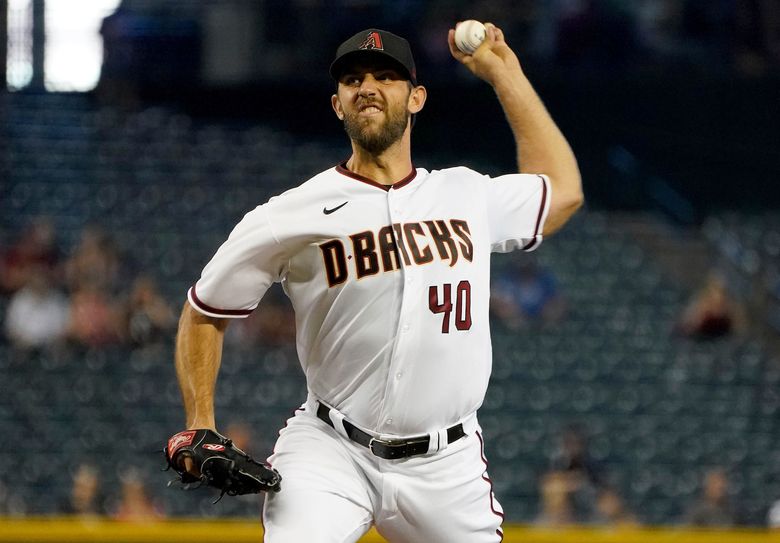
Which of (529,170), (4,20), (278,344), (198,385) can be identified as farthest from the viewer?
(4,20)

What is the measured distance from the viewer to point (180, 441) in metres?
3.20

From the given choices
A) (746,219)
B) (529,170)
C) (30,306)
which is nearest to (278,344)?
(30,306)

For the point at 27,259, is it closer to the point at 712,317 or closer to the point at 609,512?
the point at 609,512

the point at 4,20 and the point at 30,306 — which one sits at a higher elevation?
the point at 4,20

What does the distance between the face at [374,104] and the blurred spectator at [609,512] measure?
5182 mm

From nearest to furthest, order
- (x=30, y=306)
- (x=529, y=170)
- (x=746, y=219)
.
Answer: (x=529, y=170), (x=30, y=306), (x=746, y=219)

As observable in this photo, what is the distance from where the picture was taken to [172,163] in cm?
1297

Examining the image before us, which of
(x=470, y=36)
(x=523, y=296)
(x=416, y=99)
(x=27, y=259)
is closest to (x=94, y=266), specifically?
(x=27, y=259)

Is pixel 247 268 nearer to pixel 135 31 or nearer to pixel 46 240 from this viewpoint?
pixel 46 240

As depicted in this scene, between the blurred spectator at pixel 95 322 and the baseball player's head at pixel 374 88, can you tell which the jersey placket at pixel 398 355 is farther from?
the blurred spectator at pixel 95 322

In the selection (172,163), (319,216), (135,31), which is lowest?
(319,216)

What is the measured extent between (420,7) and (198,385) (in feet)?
34.7

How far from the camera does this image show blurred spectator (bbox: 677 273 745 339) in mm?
10719

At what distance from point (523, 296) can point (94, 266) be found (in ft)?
11.4
